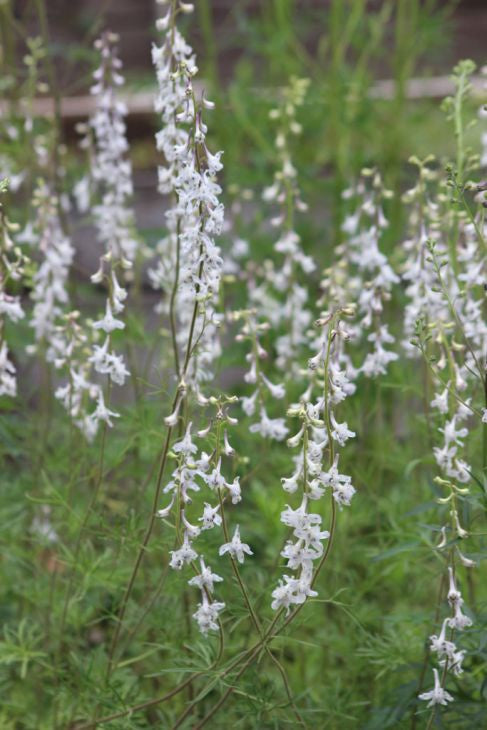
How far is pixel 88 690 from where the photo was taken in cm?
333

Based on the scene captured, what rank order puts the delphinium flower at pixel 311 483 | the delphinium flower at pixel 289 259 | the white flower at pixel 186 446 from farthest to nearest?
the delphinium flower at pixel 289 259 < the white flower at pixel 186 446 < the delphinium flower at pixel 311 483

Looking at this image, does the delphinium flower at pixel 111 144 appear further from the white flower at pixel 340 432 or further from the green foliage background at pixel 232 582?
the white flower at pixel 340 432

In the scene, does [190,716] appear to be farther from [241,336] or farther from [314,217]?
[314,217]

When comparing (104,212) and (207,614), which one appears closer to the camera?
(207,614)

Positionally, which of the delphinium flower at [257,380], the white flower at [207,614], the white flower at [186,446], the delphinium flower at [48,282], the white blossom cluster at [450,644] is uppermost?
the delphinium flower at [48,282]

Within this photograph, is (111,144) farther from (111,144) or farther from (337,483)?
(337,483)

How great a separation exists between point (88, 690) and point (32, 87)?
2799mm

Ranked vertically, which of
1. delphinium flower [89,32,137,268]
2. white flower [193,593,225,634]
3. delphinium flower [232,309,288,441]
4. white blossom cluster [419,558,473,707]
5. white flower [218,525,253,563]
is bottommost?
white blossom cluster [419,558,473,707]

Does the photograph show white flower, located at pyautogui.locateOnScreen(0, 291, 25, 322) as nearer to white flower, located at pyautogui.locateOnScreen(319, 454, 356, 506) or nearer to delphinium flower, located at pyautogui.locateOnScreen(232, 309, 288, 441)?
delphinium flower, located at pyautogui.locateOnScreen(232, 309, 288, 441)

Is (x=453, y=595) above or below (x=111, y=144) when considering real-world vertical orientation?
below

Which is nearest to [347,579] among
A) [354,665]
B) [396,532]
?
[354,665]

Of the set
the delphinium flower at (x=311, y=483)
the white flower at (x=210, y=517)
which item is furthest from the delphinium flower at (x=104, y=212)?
the delphinium flower at (x=311, y=483)

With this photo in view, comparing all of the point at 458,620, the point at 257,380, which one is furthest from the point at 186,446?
the point at 458,620

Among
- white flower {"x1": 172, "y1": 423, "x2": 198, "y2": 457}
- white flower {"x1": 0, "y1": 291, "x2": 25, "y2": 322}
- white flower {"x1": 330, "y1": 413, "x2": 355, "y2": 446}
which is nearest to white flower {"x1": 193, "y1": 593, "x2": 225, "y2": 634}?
white flower {"x1": 172, "y1": 423, "x2": 198, "y2": 457}
